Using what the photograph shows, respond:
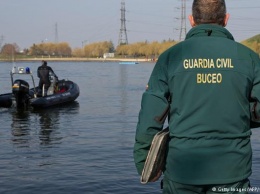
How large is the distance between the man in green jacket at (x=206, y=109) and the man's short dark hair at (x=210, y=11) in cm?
2

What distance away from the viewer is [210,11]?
107 inches

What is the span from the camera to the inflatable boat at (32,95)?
722 inches

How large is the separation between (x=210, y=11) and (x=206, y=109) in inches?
23.4

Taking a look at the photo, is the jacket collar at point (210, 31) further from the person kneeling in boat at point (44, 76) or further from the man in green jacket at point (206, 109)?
the person kneeling in boat at point (44, 76)

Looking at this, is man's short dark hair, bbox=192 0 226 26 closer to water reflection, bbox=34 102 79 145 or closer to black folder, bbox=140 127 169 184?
black folder, bbox=140 127 169 184

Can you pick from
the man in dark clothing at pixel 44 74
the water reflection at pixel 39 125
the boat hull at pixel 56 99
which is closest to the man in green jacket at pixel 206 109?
the water reflection at pixel 39 125

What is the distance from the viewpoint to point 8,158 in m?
9.80

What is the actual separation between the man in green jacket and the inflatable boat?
1588cm

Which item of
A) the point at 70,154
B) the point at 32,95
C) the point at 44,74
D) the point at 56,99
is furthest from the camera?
the point at 32,95

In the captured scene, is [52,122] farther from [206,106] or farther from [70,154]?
[206,106]

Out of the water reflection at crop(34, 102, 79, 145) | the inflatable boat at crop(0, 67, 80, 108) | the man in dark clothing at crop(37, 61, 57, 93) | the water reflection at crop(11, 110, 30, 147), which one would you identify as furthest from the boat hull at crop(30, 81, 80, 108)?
the man in dark clothing at crop(37, 61, 57, 93)

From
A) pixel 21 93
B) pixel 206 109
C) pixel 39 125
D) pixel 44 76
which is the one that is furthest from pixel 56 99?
pixel 206 109

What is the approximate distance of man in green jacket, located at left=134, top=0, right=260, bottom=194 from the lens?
2551mm

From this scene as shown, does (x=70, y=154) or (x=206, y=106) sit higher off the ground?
(x=206, y=106)
